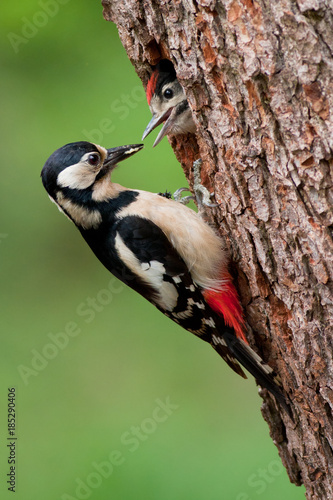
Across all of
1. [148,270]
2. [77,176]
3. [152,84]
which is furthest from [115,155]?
[148,270]

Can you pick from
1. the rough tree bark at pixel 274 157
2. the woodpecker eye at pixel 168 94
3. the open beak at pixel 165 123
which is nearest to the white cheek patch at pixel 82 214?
the open beak at pixel 165 123

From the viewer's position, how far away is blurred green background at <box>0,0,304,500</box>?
161 inches

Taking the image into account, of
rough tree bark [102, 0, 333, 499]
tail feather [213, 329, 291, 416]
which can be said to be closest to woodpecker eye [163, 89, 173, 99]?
rough tree bark [102, 0, 333, 499]

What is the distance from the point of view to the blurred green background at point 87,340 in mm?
4082

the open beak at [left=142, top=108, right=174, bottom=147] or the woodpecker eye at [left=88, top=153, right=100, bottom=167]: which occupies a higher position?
the woodpecker eye at [left=88, top=153, right=100, bottom=167]

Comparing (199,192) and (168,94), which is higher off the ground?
(168,94)

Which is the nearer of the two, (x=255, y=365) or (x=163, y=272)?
(x=255, y=365)

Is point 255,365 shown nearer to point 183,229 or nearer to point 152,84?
point 183,229

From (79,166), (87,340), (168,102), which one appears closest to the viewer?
(79,166)

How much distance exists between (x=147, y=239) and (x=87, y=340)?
258cm

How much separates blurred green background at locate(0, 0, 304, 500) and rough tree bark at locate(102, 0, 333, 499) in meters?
1.72

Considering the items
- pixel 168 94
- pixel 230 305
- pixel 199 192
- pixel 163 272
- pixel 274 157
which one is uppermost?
pixel 168 94

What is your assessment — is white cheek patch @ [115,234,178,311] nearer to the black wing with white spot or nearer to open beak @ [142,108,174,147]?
the black wing with white spot

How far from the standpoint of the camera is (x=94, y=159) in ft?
8.79
